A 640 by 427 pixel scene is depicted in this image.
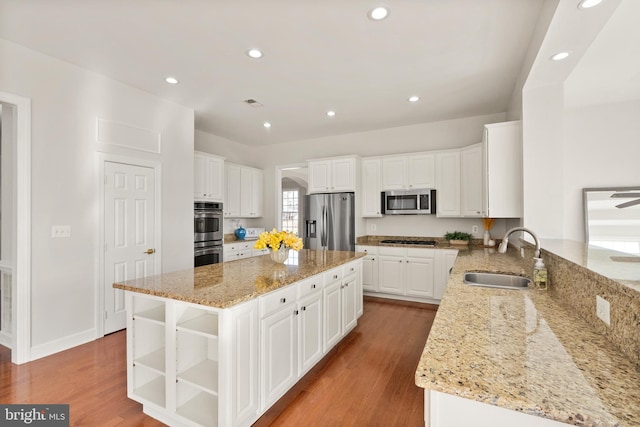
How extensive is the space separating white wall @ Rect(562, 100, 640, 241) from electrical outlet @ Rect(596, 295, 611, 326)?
2607 millimetres

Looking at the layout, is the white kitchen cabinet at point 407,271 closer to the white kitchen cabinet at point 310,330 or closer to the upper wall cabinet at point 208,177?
the white kitchen cabinet at point 310,330

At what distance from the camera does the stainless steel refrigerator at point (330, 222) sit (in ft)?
16.1

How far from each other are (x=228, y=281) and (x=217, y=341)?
38cm

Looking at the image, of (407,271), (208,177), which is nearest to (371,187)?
(407,271)

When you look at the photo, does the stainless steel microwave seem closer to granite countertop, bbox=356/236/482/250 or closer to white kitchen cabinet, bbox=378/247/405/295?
granite countertop, bbox=356/236/482/250

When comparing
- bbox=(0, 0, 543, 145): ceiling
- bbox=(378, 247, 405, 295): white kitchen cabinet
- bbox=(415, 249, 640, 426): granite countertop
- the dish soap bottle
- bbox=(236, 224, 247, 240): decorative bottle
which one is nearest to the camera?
bbox=(415, 249, 640, 426): granite countertop

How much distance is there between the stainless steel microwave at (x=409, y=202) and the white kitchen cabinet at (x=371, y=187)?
0.11 metres

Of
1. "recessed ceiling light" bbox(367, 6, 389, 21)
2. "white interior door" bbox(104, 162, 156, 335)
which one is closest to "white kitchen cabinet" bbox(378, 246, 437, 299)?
"recessed ceiling light" bbox(367, 6, 389, 21)

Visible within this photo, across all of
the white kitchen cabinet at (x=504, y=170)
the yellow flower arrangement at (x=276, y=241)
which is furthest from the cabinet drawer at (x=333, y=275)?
the white kitchen cabinet at (x=504, y=170)

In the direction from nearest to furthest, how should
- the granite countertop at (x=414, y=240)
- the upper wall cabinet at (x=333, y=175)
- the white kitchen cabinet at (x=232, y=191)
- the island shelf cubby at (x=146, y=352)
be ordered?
1. the island shelf cubby at (x=146, y=352)
2. the granite countertop at (x=414, y=240)
3. the upper wall cabinet at (x=333, y=175)
4. the white kitchen cabinet at (x=232, y=191)

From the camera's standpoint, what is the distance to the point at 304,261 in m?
2.81

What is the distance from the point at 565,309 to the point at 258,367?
1.66 metres

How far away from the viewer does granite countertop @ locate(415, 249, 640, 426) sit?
70cm

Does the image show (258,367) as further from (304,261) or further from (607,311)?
(607,311)
